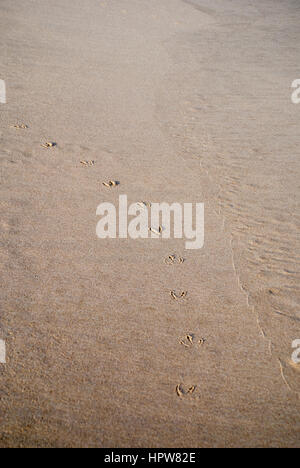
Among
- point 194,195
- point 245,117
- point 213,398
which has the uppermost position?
point 245,117

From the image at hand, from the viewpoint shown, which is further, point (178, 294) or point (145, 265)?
point (145, 265)

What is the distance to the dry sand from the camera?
2104mm

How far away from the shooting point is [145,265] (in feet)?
10.1

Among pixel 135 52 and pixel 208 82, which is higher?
pixel 135 52

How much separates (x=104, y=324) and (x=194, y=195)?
1.99 metres

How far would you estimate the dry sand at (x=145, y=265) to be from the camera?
2.10m

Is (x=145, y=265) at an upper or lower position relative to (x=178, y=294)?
upper

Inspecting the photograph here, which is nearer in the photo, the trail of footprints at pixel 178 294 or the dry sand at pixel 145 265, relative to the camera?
the dry sand at pixel 145 265

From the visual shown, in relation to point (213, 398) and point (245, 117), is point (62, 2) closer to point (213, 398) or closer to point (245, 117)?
point (245, 117)

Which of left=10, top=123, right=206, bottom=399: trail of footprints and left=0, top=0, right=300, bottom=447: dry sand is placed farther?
left=10, top=123, right=206, bottom=399: trail of footprints
